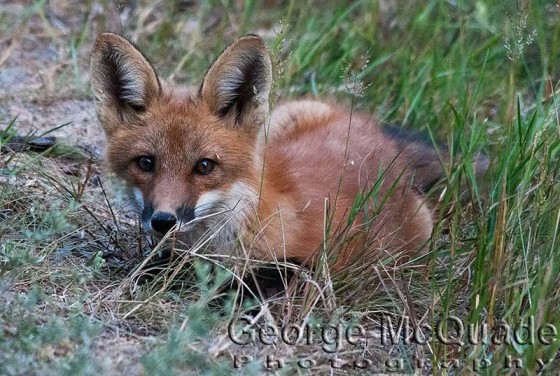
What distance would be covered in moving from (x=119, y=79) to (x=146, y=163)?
50 cm

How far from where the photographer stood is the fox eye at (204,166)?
14.6ft

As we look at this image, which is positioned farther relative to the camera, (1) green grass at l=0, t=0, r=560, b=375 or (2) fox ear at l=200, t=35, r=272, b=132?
(2) fox ear at l=200, t=35, r=272, b=132

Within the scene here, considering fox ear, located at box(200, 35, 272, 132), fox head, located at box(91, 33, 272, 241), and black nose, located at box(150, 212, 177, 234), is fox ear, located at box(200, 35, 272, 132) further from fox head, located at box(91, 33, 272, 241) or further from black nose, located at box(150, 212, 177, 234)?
black nose, located at box(150, 212, 177, 234)

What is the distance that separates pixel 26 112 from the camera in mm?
6352

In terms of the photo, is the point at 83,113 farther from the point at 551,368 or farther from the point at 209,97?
the point at 551,368

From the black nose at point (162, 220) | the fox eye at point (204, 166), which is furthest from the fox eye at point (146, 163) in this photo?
the black nose at point (162, 220)

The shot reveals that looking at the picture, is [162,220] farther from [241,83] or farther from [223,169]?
[241,83]

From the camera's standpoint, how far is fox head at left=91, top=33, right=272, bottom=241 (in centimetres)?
440

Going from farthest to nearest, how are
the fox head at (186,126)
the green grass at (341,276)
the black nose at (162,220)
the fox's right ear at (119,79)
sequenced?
the fox's right ear at (119,79) → the fox head at (186,126) → the black nose at (162,220) → the green grass at (341,276)

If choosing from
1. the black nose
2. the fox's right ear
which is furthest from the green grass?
the fox's right ear

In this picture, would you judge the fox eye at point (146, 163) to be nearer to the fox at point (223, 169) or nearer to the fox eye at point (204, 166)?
the fox at point (223, 169)

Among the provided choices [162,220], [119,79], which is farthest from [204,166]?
[119,79]

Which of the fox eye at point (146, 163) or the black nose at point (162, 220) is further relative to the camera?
the fox eye at point (146, 163)

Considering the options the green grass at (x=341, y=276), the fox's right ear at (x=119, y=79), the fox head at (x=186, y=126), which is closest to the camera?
the green grass at (x=341, y=276)
